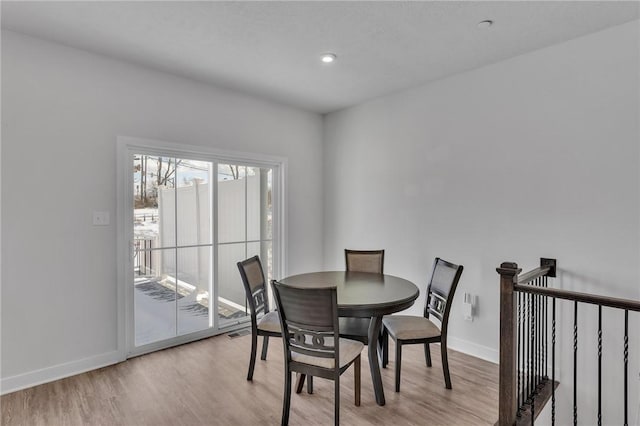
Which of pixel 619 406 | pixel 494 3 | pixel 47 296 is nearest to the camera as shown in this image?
pixel 494 3

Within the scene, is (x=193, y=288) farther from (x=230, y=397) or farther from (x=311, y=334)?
(x=311, y=334)

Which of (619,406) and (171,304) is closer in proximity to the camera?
(619,406)

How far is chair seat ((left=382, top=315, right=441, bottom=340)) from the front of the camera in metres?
2.57

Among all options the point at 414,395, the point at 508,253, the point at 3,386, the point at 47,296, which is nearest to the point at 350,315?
the point at 414,395

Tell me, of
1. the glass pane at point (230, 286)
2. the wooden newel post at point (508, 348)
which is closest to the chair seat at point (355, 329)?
the wooden newel post at point (508, 348)

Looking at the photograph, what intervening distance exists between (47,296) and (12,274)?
11.4 inches

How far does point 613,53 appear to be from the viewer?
2.55m

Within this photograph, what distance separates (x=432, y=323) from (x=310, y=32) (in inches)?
94.8

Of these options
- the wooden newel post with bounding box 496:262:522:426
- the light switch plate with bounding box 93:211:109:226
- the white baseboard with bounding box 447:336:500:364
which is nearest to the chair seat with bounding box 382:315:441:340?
the wooden newel post with bounding box 496:262:522:426

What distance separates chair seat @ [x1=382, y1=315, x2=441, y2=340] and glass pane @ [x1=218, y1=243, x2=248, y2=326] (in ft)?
6.12

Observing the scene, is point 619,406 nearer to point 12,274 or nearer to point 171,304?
point 171,304

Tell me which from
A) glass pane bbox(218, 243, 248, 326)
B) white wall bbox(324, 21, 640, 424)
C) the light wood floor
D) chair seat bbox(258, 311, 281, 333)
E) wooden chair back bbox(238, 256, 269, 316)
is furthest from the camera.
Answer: glass pane bbox(218, 243, 248, 326)

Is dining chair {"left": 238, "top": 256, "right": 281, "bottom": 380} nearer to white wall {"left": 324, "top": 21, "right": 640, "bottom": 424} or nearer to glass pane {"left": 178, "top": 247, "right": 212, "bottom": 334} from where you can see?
glass pane {"left": 178, "top": 247, "right": 212, "bottom": 334}

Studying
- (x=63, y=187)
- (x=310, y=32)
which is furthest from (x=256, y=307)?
(x=310, y=32)
